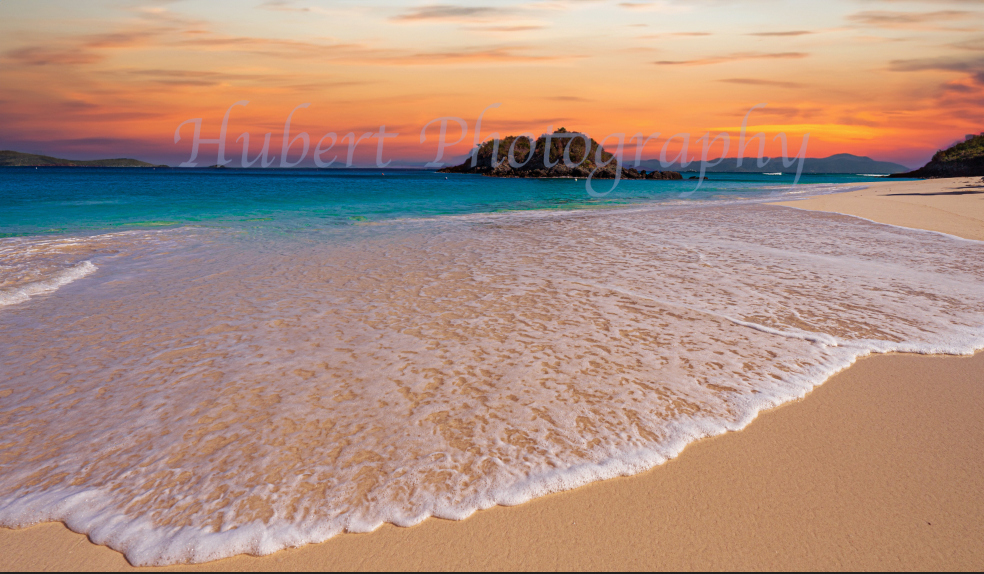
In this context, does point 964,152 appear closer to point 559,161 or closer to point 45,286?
point 559,161

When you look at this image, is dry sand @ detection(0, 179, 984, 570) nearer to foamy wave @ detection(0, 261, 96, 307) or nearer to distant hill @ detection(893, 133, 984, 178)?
foamy wave @ detection(0, 261, 96, 307)

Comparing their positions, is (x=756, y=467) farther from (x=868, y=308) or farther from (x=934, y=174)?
(x=934, y=174)

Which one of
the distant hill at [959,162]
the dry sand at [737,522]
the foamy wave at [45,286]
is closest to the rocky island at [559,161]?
the distant hill at [959,162]

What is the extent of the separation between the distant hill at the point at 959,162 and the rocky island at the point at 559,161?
45479 mm

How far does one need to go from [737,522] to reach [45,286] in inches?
359

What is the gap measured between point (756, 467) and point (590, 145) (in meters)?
119

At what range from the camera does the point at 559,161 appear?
116 m

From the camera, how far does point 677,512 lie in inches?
101

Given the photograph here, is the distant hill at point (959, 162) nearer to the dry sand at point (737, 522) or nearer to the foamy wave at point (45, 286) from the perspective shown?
the dry sand at point (737, 522)

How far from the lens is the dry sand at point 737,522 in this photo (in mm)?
2285

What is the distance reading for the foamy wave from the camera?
21.7 feet

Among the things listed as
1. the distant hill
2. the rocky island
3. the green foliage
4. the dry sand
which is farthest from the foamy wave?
the green foliage

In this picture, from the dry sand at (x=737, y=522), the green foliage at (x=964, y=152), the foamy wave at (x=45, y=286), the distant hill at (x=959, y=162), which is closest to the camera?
the dry sand at (x=737, y=522)

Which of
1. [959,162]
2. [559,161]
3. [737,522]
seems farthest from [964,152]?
[737,522]
